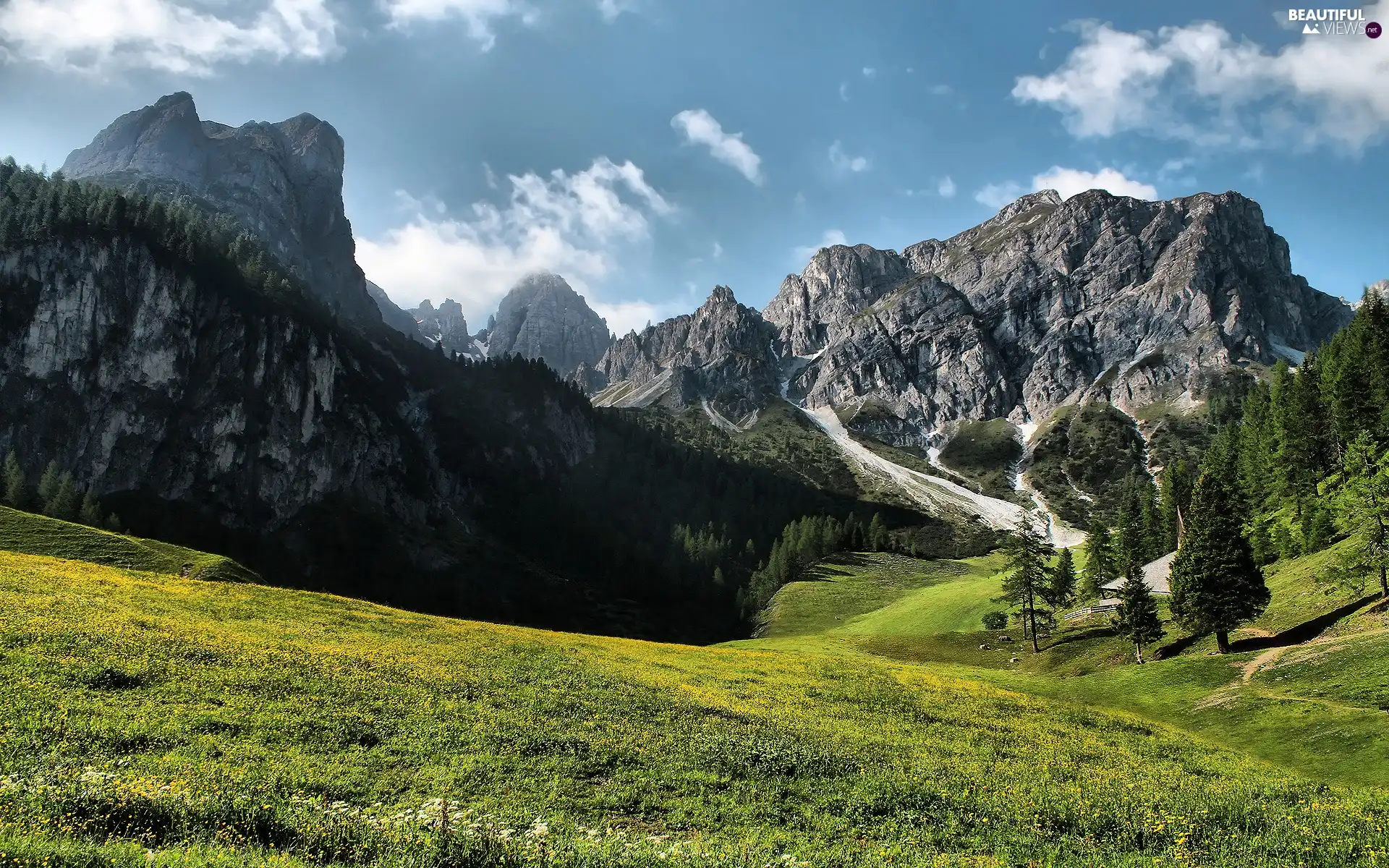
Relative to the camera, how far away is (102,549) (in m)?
55.2

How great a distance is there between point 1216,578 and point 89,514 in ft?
591

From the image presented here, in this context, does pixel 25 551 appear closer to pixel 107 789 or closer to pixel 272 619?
pixel 272 619

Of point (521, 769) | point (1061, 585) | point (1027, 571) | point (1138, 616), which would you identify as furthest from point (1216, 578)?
point (521, 769)

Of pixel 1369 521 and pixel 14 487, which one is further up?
pixel 14 487

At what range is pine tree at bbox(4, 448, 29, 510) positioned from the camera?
440 ft

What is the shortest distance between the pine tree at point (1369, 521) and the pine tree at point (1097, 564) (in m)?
29.7

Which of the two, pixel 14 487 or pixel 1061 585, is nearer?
pixel 1061 585

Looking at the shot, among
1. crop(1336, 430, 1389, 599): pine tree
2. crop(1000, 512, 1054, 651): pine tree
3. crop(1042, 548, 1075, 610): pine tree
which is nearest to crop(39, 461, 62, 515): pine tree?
crop(1000, 512, 1054, 651): pine tree

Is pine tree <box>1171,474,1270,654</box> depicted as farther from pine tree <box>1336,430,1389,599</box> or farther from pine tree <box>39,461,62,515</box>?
pine tree <box>39,461,62,515</box>

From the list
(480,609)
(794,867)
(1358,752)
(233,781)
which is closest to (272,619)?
(233,781)

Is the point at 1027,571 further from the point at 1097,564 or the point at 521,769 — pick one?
the point at 521,769

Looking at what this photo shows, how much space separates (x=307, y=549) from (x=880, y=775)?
214635 millimetres

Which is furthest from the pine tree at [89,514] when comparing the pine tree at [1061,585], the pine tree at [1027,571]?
the pine tree at [1061,585]

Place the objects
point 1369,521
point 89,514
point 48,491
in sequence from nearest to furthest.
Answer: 1. point 1369,521
2. point 89,514
3. point 48,491
